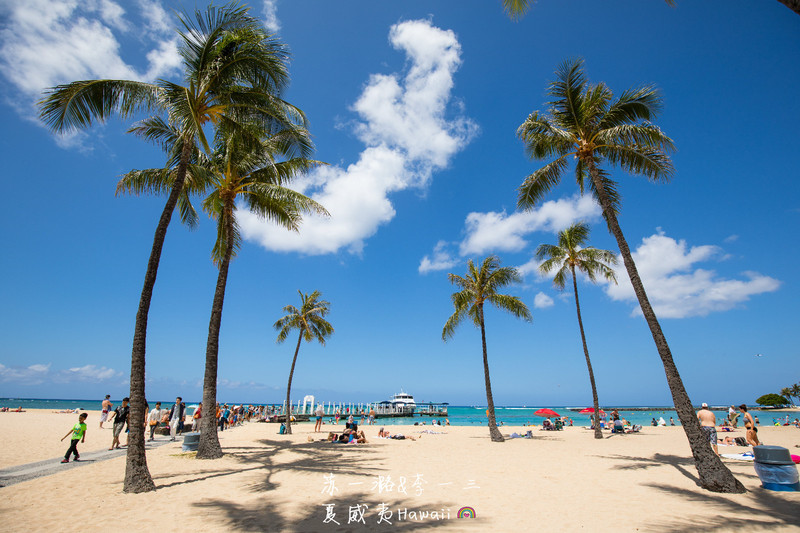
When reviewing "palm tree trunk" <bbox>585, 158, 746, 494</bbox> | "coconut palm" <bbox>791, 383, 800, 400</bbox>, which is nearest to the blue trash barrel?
"palm tree trunk" <bbox>585, 158, 746, 494</bbox>

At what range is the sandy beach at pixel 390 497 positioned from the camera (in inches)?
230

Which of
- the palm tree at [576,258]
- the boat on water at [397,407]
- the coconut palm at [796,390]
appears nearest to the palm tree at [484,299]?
the palm tree at [576,258]

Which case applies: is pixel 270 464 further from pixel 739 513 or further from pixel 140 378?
pixel 739 513

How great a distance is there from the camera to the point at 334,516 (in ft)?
20.6

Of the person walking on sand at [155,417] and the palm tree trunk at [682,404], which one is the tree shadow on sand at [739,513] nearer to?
the palm tree trunk at [682,404]

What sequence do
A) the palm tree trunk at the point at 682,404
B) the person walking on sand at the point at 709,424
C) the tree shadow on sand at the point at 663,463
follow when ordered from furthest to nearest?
the person walking on sand at the point at 709,424 → the tree shadow on sand at the point at 663,463 → the palm tree trunk at the point at 682,404

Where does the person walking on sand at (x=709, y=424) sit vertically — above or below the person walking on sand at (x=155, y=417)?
above

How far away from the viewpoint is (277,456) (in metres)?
13.0

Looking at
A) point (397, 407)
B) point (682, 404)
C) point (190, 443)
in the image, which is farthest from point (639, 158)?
point (397, 407)

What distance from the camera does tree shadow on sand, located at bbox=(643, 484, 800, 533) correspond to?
5.55 meters

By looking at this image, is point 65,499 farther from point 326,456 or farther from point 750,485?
point 750,485

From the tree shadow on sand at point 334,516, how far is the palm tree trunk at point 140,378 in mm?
1788

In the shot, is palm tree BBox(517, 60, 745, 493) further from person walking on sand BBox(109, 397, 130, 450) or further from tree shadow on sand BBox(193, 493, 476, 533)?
person walking on sand BBox(109, 397, 130, 450)

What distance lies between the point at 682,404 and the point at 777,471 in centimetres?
188
